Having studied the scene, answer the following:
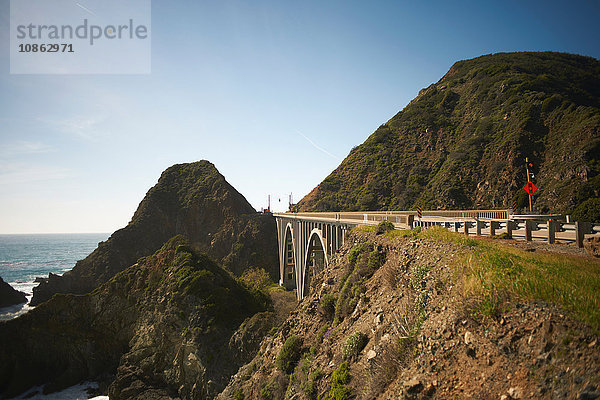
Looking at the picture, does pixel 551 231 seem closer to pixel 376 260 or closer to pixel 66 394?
pixel 376 260

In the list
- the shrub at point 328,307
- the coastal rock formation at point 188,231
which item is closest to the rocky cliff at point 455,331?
the shrub at point 328,307

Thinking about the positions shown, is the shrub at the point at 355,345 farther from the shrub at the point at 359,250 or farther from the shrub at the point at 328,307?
the shrub at the point at 359,250

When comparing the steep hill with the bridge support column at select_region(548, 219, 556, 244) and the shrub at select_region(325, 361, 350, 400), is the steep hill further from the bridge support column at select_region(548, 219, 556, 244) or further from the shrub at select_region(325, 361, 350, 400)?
the shrub at select_region(325, 361, 350, 400)

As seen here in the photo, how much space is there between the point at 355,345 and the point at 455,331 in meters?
3.38

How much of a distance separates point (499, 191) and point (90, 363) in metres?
58.4

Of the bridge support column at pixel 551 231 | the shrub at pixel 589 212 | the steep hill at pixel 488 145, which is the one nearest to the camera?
the bridge support column at pixel 551 231

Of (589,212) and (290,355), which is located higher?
(589,212)

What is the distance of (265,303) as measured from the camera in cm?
3055

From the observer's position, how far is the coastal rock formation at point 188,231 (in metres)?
61.4

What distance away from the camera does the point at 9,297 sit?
Result: 57625 mm

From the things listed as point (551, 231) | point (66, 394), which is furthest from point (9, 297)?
point (551, 231)

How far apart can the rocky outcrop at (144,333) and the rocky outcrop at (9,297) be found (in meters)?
36.5

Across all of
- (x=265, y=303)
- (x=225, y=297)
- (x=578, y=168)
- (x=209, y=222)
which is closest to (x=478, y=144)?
(x=578, y=168)

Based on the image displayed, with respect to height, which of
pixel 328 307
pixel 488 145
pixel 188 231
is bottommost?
pixel 188 231
